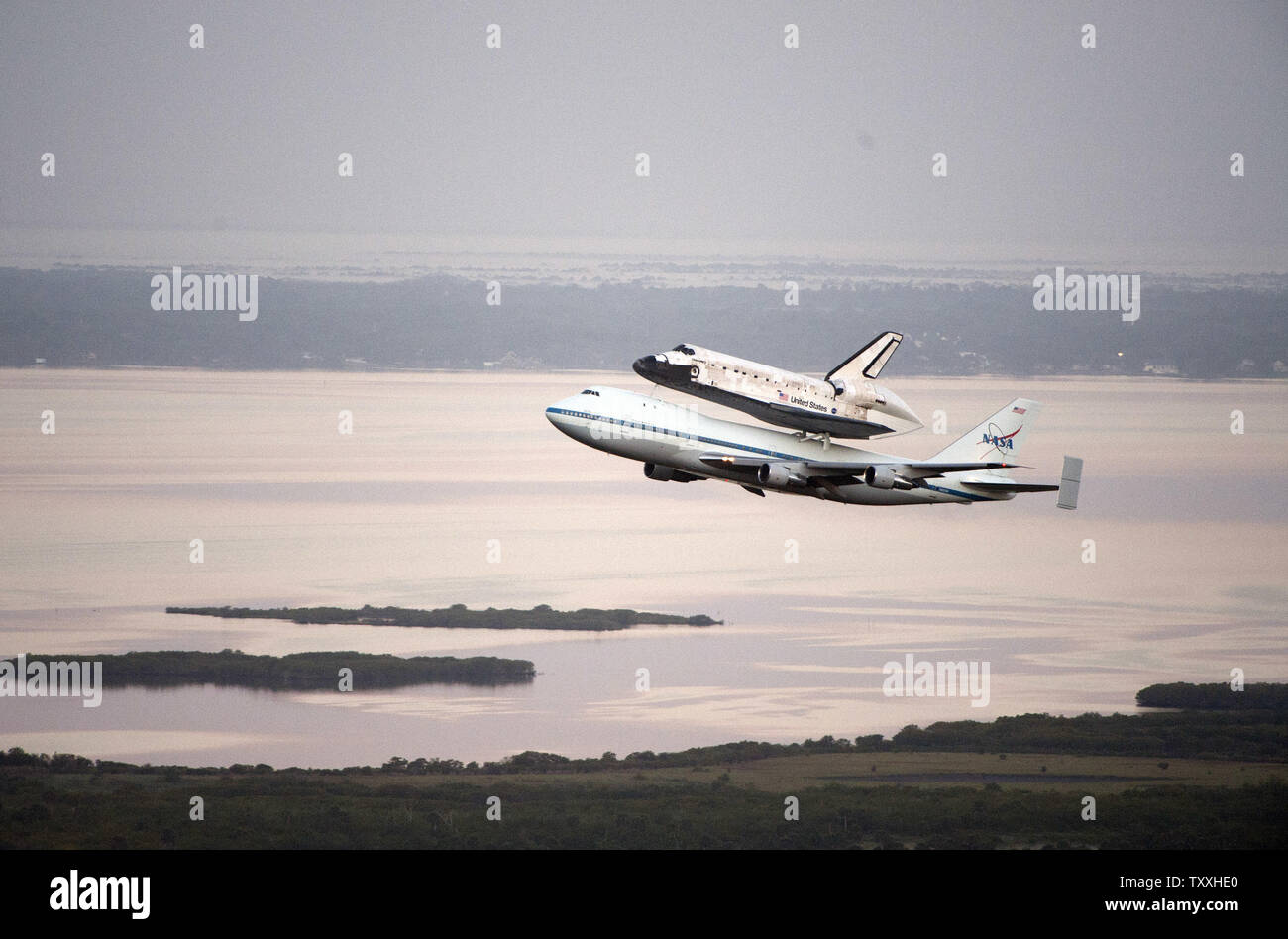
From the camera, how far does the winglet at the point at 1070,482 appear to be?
90.0 metres

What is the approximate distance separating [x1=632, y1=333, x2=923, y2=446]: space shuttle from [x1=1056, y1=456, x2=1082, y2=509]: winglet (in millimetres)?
12981

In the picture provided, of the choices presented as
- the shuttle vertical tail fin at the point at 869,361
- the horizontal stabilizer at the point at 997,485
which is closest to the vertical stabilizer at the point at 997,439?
the horizontal stabilizer at the point at 997,485

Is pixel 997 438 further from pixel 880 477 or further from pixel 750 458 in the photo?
pixel 750 458

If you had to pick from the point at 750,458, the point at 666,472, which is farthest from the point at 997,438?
the point at 666,472

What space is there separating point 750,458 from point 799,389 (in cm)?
421

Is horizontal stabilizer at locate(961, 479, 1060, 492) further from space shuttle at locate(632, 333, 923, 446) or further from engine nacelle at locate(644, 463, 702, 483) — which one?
engine nacelle at locate(644, 463, 702, 483)

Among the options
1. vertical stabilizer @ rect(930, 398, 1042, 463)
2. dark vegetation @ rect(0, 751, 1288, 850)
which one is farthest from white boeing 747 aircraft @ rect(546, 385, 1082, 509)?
dark vegetation @ rect(0, 751, 1288, 850)

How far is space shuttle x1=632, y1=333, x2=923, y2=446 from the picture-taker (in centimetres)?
7844

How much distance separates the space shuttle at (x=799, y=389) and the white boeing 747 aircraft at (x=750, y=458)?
1404 mm

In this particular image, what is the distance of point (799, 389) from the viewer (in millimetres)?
80500

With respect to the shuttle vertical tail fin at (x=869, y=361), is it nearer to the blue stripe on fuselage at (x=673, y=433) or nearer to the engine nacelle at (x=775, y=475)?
the blue stripe on fuselage at (x=673, y=433)

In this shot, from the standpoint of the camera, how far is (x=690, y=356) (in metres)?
78.4
